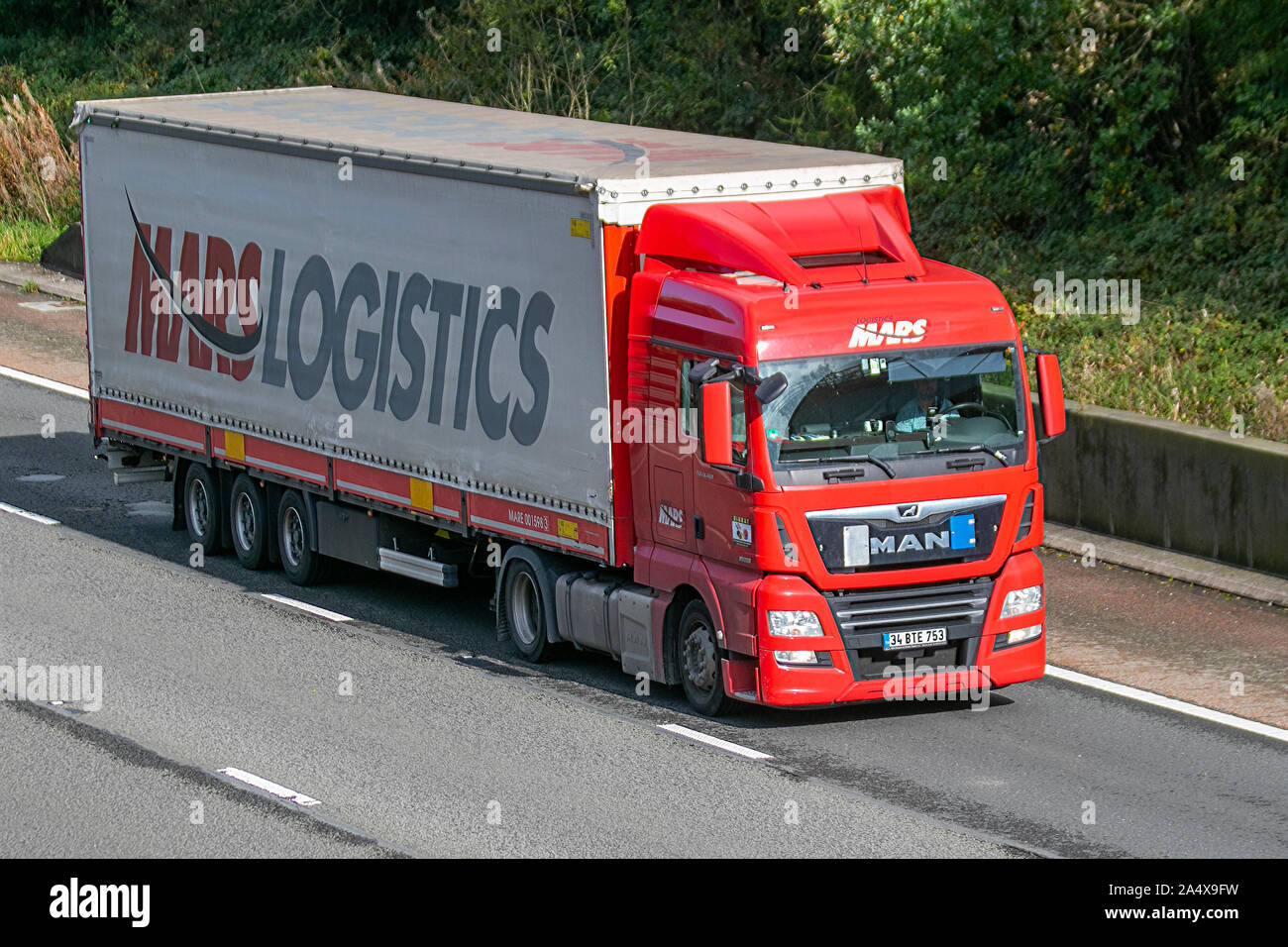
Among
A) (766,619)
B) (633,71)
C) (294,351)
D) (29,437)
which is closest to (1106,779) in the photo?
(766,619)

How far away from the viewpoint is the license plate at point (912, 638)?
43.2 feet

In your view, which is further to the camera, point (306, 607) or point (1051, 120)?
point (1051, 120)

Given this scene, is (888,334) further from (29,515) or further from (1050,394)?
(29,515)

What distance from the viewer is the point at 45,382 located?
1023 inches

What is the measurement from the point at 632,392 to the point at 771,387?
1452 millimetres

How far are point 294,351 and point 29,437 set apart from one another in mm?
7315

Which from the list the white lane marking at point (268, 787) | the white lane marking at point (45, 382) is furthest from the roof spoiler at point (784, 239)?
the white lane marking at point (45, 382)

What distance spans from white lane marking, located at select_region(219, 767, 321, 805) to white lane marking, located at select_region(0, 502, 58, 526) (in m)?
7.89

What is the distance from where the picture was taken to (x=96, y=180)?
64.0 feet

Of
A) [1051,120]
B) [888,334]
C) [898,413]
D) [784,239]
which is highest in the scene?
[1051,120]

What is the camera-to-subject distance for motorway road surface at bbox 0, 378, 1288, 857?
11258mm

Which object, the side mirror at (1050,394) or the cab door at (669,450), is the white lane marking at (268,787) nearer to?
the cab door at (669,450)

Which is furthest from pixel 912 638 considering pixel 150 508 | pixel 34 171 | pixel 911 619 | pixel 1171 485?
pixel 34 171
